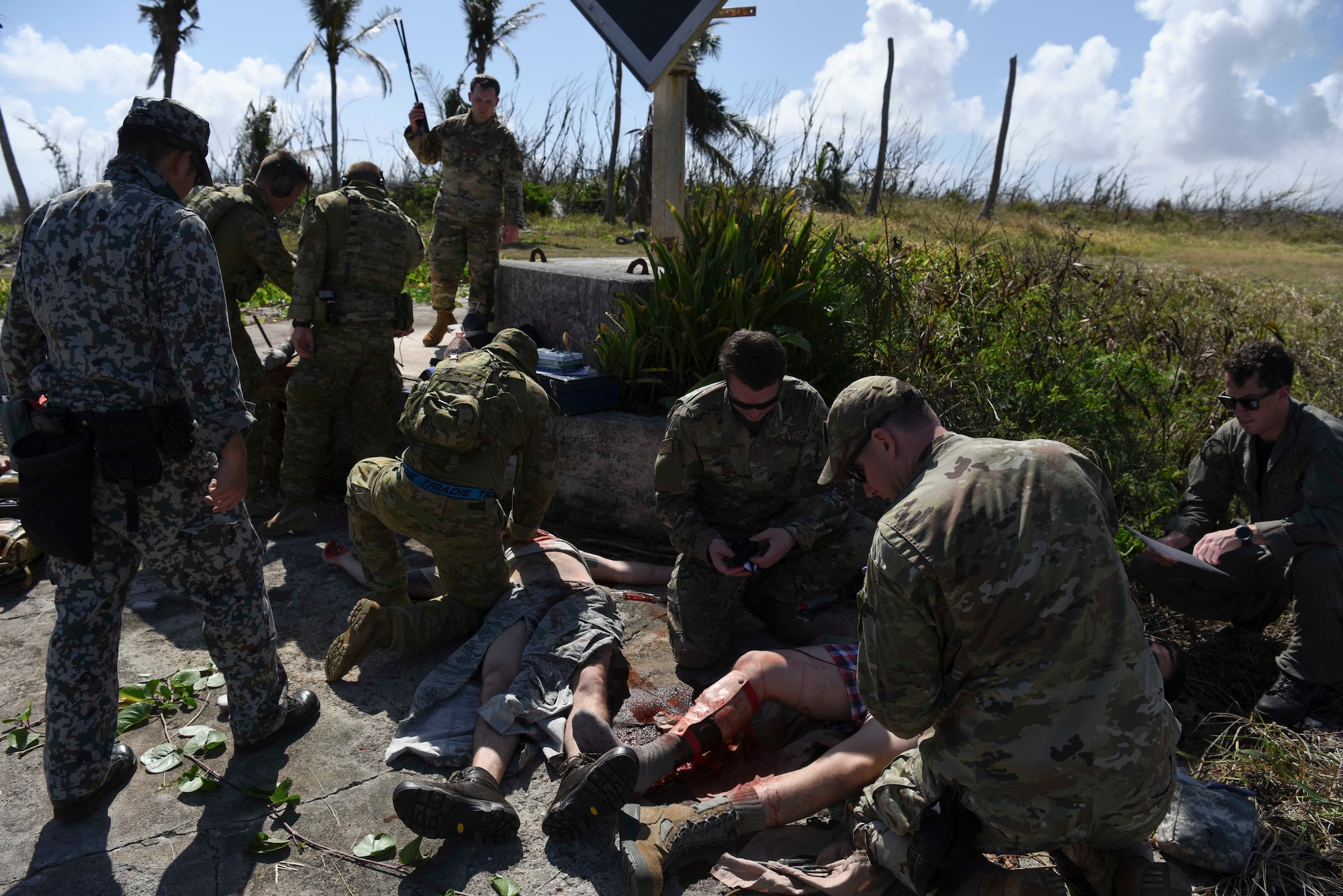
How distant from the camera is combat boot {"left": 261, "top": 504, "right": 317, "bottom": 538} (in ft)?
14.9

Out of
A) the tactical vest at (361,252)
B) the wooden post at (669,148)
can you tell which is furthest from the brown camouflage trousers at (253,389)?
the wooden post at (669,148)

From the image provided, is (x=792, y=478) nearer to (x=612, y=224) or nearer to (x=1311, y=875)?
(x=1311, y=875)

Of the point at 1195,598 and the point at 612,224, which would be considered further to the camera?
the point at 612,224

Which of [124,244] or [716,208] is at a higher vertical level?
[716,208]

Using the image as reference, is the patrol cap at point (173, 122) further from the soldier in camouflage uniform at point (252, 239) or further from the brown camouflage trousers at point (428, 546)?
the soldier in camouflage uniform at point (252, 239)

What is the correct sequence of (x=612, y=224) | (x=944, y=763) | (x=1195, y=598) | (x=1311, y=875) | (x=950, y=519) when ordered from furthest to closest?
(x=612, y=224) → (x=1195, y=598) → (x=1311, y=875) → (x=944, y=763) → (x=950, y=519)

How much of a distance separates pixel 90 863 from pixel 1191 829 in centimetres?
303

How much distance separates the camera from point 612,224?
1580cm

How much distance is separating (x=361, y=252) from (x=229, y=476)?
→ 235 centimetres

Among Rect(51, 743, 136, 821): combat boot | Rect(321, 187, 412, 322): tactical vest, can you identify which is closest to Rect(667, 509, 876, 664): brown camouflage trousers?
Rect(51, 743, 136, 821): combat boot

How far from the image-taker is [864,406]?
2035 mm

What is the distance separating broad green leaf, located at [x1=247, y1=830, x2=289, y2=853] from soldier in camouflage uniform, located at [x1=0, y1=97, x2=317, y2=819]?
55cm

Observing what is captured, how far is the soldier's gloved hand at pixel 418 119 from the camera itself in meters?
6.14

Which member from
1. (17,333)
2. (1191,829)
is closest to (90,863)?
(17,333)
